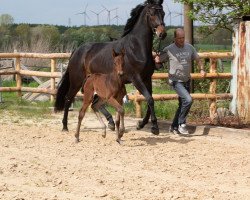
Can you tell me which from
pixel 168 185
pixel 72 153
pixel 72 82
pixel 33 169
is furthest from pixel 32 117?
pixel 168 185

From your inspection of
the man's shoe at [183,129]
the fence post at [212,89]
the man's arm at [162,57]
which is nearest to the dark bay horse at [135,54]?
the man's arm at [162,57]

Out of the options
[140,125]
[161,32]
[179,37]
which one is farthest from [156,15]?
[140,125]

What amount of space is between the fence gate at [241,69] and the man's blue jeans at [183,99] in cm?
149

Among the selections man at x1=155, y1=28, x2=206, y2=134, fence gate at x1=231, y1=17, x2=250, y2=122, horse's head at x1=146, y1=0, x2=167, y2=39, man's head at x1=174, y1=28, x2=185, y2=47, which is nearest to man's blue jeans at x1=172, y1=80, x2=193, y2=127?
man at x1=155, y1=28, x2=206, y2=134

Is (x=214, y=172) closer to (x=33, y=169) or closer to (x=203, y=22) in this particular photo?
(x=33, y=169)

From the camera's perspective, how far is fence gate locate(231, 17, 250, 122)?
11641 millimetres

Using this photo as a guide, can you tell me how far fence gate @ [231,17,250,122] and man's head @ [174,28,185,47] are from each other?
173 centimetres

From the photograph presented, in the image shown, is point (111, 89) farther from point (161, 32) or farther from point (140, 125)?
point (140, 125)

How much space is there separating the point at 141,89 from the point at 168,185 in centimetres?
346

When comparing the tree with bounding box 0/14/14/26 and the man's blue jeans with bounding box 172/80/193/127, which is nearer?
the man's blue jeans with bounding box 172/80/193/127

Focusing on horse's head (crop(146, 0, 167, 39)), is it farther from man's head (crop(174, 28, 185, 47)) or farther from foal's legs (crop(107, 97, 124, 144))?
foal's legs (crop(107, 97, 124, 144))

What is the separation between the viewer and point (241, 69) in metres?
11.8

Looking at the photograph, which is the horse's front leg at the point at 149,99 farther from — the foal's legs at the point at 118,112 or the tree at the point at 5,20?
the tree at the point at 5,20

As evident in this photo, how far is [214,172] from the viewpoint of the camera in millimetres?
7523
